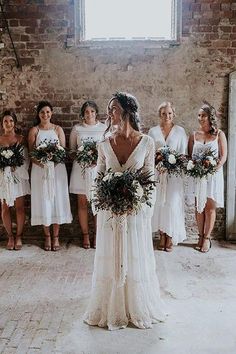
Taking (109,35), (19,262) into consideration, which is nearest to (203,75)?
(109,35)

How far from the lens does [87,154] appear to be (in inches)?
261

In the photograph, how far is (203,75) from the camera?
7137 mm

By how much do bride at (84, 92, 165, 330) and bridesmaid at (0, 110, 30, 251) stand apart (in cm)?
270

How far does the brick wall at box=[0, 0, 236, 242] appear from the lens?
23.1 ft

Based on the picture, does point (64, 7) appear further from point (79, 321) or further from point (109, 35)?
point (79, 321)

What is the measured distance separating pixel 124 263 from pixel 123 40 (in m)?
3.96

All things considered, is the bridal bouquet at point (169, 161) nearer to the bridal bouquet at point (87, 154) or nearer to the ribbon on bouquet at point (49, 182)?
the bridal bouquet at point (87, 154)

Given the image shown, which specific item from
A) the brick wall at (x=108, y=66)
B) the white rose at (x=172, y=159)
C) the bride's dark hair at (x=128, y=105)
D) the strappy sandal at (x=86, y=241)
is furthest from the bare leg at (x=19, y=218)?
the bride's dark hair at (x=128, y=105)

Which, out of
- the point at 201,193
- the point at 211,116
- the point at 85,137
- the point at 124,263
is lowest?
the point at 124,263

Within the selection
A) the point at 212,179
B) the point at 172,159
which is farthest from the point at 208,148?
the point at 172,159

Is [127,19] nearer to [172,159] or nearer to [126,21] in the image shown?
[126,21]

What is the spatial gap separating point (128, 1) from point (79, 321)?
4.84m

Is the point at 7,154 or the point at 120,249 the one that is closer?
the point at 120,249

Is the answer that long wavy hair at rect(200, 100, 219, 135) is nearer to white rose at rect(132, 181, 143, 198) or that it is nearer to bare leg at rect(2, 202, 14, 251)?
white rose at rect(132, 181, 143, 198)
